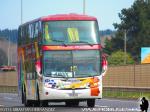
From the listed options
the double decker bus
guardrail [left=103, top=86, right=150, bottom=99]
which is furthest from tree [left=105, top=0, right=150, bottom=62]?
the double decker bus

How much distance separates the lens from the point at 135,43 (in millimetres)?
118562

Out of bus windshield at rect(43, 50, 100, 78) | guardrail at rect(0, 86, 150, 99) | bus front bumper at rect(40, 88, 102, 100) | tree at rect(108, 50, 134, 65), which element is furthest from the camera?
tree at rect(108, 50, 134, 65)

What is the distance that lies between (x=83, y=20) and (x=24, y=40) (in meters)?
4.42

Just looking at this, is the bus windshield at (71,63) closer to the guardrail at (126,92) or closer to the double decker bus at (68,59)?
the double decker bus at (68,59)

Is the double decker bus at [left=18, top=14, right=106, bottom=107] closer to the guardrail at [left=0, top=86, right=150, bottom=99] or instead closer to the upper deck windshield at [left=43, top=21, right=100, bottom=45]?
the upper deck windshield at [left=43, top=21, right=100, bottom=45]

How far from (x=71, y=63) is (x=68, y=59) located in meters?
0.22

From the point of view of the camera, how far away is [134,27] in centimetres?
12344

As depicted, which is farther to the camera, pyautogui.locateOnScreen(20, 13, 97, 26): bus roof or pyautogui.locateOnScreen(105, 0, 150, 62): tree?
pyautogui.locateOnScreen(105, 0, 150, 62): tree

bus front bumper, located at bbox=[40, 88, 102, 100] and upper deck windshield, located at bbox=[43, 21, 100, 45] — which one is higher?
upper deck windshield, located at bbox=[43, 21, 100, 45]

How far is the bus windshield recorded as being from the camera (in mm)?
30844

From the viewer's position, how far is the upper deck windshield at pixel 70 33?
3072cm

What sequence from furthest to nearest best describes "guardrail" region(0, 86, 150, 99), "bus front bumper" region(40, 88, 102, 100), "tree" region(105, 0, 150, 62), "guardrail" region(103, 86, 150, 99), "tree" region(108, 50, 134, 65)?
1. "tree" region(105, 0, 150, 62)
2. "tree" region(108, 50, 134, 65)
3. "guardrail" region(103, 86, 150, 99)
4. "guardrail" region(0, 86, 150, 99)
5. "bus front bumper" region(40, 88, 102, 100)

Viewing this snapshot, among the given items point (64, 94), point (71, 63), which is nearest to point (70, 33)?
point (71, 63)

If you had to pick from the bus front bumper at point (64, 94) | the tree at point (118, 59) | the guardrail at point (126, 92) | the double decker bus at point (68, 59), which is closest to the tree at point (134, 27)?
the tree at point (118, 59)
